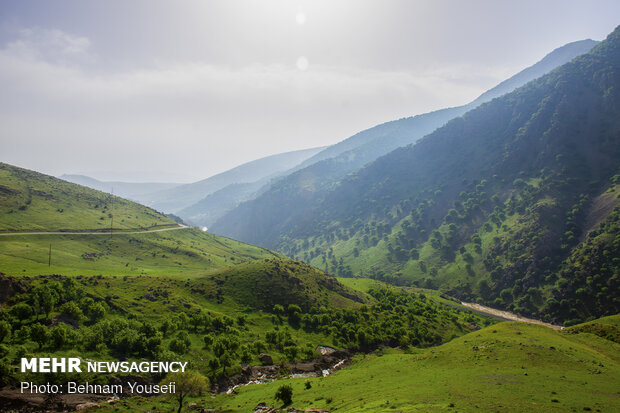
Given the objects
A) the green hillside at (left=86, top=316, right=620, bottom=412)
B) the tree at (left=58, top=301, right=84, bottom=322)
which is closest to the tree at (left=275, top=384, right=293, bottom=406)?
the green hillside at (left=86, top=316, right=620, bottom=412)

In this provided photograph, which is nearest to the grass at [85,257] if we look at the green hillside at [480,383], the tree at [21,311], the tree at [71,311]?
the tree at [71,311]

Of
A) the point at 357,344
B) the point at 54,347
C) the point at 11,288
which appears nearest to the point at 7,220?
the point at 11,288

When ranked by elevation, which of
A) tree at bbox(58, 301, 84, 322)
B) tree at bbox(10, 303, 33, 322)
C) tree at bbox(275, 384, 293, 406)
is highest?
tree at bbox(10, 303, 33, 322)

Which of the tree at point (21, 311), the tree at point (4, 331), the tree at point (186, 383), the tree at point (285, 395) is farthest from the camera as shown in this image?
the tree at point (21, 311)

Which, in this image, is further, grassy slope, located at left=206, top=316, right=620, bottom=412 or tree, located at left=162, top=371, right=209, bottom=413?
tree, located at left=162, top=371, right=209, bottom=413

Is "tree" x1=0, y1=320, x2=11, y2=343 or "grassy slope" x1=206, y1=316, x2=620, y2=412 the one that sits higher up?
"tree" x1=0, y1=320, x2=11, y2=343

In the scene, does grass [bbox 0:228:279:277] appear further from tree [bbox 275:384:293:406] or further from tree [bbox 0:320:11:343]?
tree [bbox 275:384:293:406]

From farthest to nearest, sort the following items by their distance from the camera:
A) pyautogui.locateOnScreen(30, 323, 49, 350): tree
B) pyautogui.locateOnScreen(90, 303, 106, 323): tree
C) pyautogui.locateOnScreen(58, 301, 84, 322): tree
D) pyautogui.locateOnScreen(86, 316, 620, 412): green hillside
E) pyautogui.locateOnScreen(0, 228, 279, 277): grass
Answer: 1. pyautogui.locateOnScreen(0, 228, 279, 277): grass
2. pyautogui.locateOnScreen(90, 303, 106, 323): tree
3. pyautogui.locateOnScreen(58, 301, 84, 322): tree
4. pyautogui.locateOnScreen(30, 323, 49, 350): tree
5. pyautogui.locateOnScreen(86, 316, 620, 412): green hillside

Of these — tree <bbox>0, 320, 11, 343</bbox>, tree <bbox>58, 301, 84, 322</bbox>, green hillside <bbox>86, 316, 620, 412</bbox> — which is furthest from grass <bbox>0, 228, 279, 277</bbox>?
green hillside <bbox>86, 316, 620, 412</bbox>

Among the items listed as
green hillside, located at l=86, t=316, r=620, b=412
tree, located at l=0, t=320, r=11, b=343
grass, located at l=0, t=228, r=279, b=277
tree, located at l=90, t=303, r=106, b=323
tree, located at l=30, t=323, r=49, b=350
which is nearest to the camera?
green hillside, located at l=86, t=316, r=620, b=412

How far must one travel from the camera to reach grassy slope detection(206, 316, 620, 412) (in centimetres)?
4281

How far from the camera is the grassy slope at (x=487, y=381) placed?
140ft

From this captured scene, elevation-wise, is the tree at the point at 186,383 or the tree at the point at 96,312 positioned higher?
the tree at the point at 96,312

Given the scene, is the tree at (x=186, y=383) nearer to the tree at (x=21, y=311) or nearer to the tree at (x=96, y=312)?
the tree at (x=96, y=312)
